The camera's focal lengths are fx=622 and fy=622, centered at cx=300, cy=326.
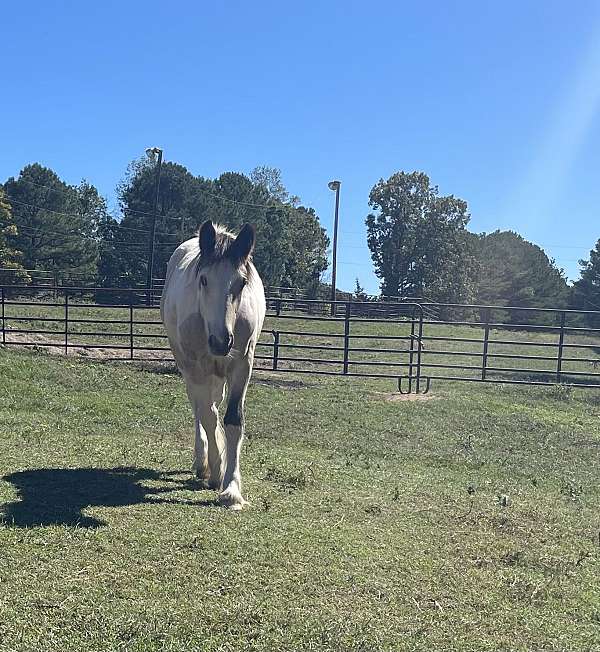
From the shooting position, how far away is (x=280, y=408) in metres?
8.71

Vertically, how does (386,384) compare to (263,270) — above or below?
below

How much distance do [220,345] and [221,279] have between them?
0.49 meters

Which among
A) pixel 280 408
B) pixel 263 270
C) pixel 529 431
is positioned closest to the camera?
pixel 529 431

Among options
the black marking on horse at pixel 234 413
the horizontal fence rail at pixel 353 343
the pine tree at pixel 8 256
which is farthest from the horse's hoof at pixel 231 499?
the pine tree at pixel 8 256

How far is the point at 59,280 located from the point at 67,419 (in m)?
30.3

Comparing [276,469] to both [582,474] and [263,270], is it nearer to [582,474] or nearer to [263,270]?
[582,474]

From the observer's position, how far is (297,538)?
12.5 feet

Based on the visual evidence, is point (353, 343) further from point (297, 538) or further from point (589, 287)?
point (589, 287)

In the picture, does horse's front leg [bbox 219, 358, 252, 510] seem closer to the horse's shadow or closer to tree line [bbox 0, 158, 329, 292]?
the horse's shadow

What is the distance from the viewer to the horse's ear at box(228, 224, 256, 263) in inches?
174

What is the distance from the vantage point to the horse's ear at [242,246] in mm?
4414

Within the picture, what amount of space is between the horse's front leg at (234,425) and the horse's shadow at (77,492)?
0.67 feet

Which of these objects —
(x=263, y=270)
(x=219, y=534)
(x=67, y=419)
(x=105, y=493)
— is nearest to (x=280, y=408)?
(x=67, y=419)

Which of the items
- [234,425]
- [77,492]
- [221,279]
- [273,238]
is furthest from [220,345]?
[273,238]
